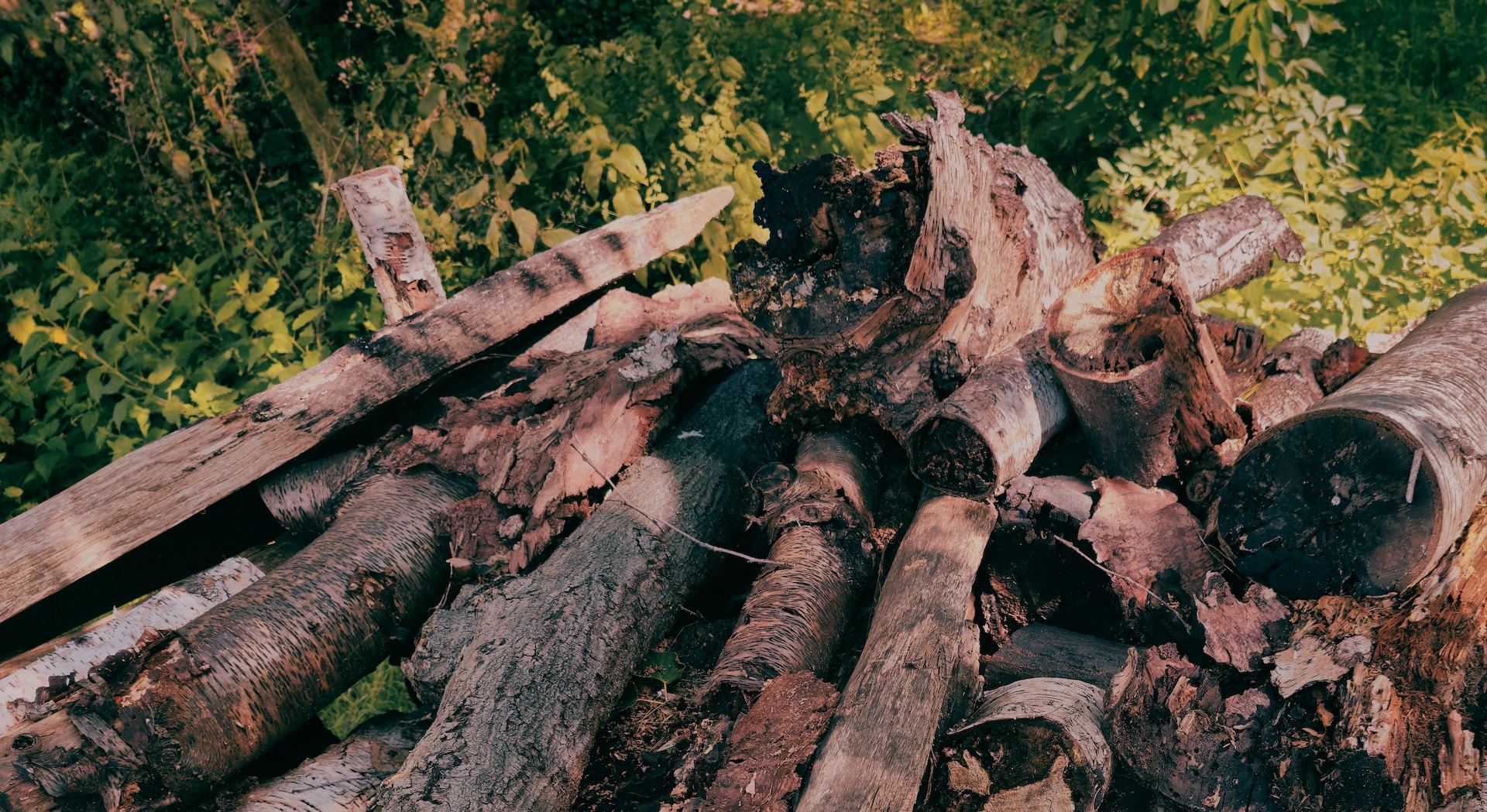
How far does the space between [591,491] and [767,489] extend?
58cm

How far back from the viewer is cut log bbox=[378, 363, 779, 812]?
2133 mm

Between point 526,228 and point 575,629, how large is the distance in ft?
10.8

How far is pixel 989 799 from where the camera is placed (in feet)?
6.65

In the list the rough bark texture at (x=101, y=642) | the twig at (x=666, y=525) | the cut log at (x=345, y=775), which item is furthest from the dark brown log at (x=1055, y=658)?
the rough bark texture at (x=101, y=642)

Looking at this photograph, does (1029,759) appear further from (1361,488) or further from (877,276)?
(877,276)

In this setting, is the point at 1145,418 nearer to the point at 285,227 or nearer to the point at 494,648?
the point at 494,648

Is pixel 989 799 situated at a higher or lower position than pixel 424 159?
lower

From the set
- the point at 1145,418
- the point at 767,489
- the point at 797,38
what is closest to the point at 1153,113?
the point at 797,38

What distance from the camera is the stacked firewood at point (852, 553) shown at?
2.09 m

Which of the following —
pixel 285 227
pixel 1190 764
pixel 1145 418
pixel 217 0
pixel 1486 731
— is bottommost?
pixel 1486 731

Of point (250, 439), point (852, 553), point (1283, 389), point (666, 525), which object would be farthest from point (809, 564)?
point (250, 439)

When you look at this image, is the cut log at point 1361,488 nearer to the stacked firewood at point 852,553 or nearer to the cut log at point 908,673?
the stacked firewood at point 852,553

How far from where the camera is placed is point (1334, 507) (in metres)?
2.25

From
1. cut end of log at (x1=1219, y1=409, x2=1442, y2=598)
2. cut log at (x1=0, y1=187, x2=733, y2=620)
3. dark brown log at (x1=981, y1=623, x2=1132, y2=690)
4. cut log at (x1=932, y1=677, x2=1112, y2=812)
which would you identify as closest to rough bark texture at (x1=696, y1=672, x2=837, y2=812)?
cut log at (x1=932, y1=677, x2=1112, y2=812)
